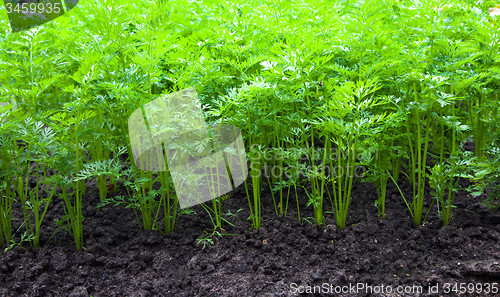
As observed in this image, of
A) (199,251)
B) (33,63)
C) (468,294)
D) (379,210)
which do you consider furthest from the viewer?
(379,210)

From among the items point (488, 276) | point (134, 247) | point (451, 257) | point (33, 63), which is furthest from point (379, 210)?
point (33, 63)

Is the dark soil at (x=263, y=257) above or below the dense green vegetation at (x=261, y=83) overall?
below

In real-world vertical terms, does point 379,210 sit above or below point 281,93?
below

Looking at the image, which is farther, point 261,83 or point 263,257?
point 263,257

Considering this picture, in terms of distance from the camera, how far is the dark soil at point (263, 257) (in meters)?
1.94

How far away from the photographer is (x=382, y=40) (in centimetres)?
216

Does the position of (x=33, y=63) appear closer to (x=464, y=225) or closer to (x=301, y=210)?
(x=301, y=210)

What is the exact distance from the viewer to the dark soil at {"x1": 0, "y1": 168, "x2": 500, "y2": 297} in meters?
1.94

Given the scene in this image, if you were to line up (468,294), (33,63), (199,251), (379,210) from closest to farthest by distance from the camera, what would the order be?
(468,294) → (33,63) → (199,251) → (379,210)

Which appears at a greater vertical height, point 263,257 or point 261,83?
point 261,83

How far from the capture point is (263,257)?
217 centimetres

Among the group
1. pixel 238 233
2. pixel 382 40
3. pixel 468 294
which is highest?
pixel 382 40

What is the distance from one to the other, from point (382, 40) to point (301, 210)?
1303 millimetres

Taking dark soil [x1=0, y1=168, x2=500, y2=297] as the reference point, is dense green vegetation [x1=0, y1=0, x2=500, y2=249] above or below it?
above
